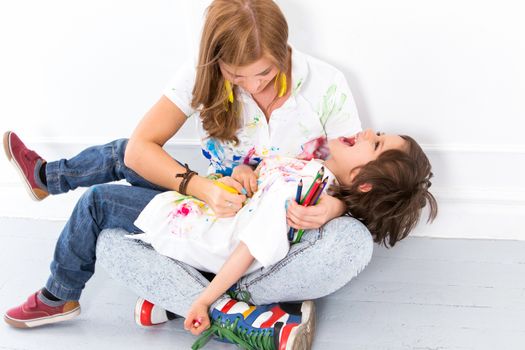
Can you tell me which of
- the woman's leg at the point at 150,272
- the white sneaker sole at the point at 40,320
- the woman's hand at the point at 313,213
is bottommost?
the white sneaker sole at the point at 40,320

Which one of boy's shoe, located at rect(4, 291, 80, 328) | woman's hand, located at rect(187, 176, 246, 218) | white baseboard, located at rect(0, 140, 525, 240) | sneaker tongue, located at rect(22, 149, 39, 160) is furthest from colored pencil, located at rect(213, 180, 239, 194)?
sneaker tongue, located at rect(22, 149, 39, 160)

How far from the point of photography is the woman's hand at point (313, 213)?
153 cm

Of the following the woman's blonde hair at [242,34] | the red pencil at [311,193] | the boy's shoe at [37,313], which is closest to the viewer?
the woman's blonde hair at [242,34]

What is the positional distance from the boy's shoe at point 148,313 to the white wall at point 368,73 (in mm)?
572

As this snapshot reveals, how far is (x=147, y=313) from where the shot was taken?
1.73 meters

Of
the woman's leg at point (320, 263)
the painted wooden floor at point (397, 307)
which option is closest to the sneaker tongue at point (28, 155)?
the painted wooden floor at point (397, 307)

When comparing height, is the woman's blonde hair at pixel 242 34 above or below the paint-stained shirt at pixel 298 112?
above

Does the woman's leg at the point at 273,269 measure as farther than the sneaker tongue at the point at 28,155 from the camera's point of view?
No

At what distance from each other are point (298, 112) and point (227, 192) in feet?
0.97

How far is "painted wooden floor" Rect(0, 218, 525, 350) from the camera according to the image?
1646 mm

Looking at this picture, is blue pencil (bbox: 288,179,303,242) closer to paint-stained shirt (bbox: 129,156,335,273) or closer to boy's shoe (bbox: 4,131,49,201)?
paint-stained shirt (bbox: 129,156,335,273)

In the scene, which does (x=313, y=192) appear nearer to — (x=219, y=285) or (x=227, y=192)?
(x=227, y=192)

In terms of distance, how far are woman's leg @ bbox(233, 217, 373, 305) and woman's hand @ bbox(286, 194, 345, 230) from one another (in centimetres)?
3

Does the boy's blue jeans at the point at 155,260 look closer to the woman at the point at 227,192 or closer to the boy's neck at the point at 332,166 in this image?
the woman at the point at 227,192
